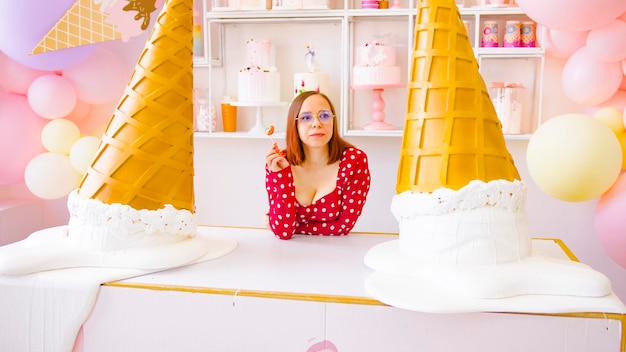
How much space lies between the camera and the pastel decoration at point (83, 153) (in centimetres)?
287

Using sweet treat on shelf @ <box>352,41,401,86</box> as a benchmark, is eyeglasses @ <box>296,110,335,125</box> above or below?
below

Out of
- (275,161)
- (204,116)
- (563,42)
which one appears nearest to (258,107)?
(204,116)

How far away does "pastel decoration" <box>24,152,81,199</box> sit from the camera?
284cm

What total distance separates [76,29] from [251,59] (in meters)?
0.88

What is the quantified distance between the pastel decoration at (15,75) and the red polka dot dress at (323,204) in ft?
4.87

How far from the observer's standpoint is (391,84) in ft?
9.80

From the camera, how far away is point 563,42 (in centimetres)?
282

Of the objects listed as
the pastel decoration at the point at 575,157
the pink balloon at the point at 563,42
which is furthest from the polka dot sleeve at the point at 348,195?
the pink balloon at the point at 563,42

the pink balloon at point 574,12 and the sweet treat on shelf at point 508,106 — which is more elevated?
the pink balloon at point 574,12

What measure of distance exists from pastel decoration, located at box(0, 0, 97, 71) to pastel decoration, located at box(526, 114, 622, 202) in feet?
6.95

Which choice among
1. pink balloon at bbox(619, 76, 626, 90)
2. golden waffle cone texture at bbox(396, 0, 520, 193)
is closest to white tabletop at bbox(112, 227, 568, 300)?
golden waffle cone texture at bbox(396, 0, 520, 193)

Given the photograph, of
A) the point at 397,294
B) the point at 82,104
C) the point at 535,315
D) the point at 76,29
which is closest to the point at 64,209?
Result: the point at 82,104

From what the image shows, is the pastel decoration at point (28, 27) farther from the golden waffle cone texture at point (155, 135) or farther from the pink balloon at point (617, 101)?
the pink balloon at point (617, 101)

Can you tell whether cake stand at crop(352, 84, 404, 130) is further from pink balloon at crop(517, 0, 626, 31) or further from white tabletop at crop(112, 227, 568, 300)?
white tabletop at crop(112, 227, 568, 300)
